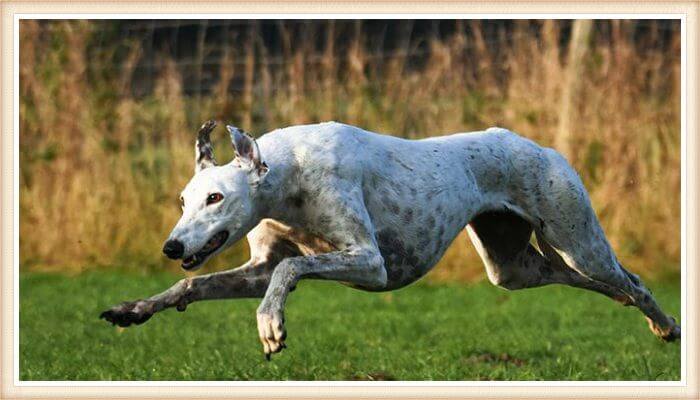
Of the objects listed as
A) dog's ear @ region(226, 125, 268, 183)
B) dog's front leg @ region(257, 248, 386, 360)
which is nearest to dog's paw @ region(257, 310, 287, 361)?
dog's front leg @ region(257, 248, 386, 360)

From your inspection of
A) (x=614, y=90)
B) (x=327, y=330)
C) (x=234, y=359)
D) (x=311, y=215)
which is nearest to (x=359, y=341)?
(x=327, y=330)

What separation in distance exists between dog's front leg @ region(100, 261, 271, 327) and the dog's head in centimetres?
40

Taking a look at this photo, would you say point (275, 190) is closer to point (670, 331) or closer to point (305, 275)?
point (305, 275)

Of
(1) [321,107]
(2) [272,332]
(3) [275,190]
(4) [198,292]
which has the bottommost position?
(2) [272,332]

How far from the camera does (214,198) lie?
6.50 m

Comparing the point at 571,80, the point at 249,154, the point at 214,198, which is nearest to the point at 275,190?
the point at 249,154

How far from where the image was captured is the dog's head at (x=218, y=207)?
634cm

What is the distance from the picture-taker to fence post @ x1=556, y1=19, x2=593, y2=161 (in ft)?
46.5

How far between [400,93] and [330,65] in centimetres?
81

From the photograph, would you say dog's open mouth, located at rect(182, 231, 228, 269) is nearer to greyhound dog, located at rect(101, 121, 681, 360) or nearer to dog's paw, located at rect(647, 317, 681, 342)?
greyhound dog, located at rect(101, 121, 681, 360)

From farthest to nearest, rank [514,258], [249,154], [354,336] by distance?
[354,336] < [514,258] < [249,154]

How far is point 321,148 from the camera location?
688 centimetres

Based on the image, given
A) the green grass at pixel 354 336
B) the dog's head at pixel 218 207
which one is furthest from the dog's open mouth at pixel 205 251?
the green grass at pixel 354 336

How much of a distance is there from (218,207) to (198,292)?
612 millimetres
